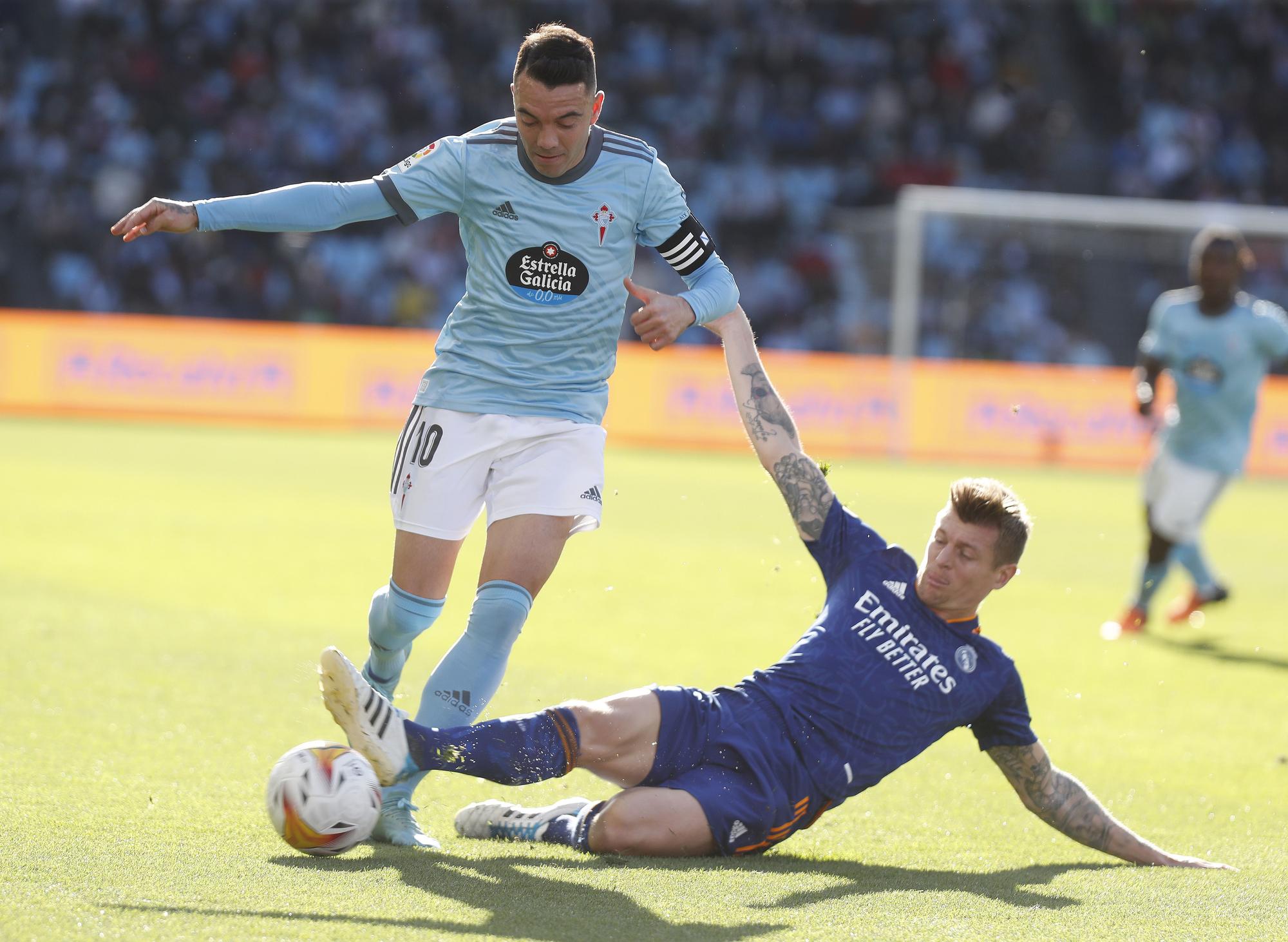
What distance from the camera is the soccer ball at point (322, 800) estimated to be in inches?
158

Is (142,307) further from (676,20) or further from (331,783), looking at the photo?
(331,783)

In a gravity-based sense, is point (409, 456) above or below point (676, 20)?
A: below

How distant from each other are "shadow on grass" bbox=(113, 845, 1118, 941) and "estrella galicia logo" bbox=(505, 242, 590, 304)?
5.42ft

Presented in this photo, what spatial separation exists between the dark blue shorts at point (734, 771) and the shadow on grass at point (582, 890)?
4.4 inches

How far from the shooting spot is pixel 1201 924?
3955 mm

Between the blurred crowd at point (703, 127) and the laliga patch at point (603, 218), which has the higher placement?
the blurred crowd at point (703, 127)

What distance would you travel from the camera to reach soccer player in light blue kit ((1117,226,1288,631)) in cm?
954

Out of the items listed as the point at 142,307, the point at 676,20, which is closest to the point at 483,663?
the point at 142,307

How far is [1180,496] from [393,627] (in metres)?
6.22

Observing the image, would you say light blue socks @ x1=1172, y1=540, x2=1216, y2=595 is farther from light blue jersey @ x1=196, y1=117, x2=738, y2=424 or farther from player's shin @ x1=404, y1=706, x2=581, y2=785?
player's shin @ x1=404, y1=706, x2=581, y2=785

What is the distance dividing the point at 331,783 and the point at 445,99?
71.5ft

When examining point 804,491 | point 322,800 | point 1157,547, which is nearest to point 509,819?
point 322,800

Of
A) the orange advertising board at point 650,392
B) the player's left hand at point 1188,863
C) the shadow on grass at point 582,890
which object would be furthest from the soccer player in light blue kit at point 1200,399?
the orange advertising board at point 650,392

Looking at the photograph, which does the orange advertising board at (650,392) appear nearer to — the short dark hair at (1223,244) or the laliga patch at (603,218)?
the short dark hair at (1223,244)
